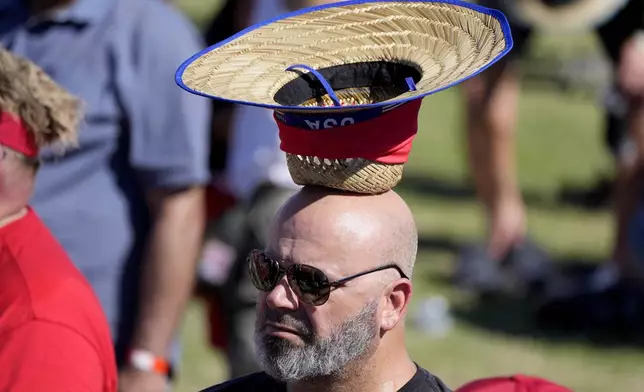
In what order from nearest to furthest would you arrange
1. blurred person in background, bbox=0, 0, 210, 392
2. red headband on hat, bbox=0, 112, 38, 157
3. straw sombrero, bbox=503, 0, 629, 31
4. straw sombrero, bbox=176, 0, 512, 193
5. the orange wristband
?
straw sombrero, bbox=176, 0, 512, 193, red headband on hat, bbox=0, 112, 38, 157, blurred person in background, bbox=0, 0, 210, 392, the orange wristband, straw sombrero, bbox=503, 0, 629, 31

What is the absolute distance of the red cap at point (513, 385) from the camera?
2.88 meters

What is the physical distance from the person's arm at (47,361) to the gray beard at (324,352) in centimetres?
45

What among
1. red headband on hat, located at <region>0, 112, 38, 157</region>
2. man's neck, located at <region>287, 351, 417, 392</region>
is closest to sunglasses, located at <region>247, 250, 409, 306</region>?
man's neck, located at <region>287, 351, 417, 392</region>

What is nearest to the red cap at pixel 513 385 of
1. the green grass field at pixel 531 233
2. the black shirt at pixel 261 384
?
the black shirt at pixel 261 384

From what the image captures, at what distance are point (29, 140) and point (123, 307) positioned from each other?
1049 millimetres

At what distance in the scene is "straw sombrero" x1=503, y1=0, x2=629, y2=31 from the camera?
6621mm

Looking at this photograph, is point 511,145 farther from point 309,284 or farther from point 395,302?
point 309,284

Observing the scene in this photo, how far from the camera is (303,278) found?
257 centimetres

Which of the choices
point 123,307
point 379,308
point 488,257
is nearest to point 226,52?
point 379,308

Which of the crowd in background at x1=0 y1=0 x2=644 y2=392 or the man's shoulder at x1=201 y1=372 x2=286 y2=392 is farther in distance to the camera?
the crowd in background at x1=0 y1=0 x2=644 y2=392

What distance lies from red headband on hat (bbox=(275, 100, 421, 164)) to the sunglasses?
0.22 metres

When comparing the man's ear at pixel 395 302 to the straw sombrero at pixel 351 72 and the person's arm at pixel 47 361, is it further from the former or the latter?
the person's arm at pixel 47 361

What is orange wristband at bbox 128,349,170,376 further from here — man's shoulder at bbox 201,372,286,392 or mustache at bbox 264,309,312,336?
mustache at bbox 264,309,312,336

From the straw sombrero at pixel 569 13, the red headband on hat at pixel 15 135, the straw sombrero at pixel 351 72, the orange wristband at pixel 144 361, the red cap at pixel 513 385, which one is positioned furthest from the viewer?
the straw sombrero at pixel 569 13
